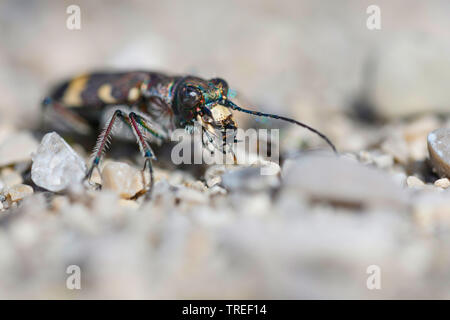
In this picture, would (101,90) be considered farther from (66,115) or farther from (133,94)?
(66,115)

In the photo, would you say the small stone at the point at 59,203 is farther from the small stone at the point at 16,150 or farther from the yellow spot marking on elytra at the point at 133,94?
the yellow spot marking on elytra at the point at 133,94

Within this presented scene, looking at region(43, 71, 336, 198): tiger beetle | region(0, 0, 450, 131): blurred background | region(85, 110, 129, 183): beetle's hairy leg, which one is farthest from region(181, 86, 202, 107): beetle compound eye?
region(0, 0, 450, 131): blurred background

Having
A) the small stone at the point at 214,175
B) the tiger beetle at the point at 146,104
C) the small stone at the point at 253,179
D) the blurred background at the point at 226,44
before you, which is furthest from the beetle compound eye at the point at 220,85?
the blurred background at the point at 226,44

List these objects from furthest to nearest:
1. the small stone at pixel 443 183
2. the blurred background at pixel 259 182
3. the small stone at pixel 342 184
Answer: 1. the small stone at pixel 443 183
2. the small stone at pixel 342 184
3. the blurred background at pixel 259 182

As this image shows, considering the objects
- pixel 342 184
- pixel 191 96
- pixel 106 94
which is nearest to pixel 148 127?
pixel 191 96

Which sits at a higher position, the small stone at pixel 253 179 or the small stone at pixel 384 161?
the small stone at pixel 384 161

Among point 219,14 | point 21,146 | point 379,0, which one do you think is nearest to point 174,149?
point 21,146
